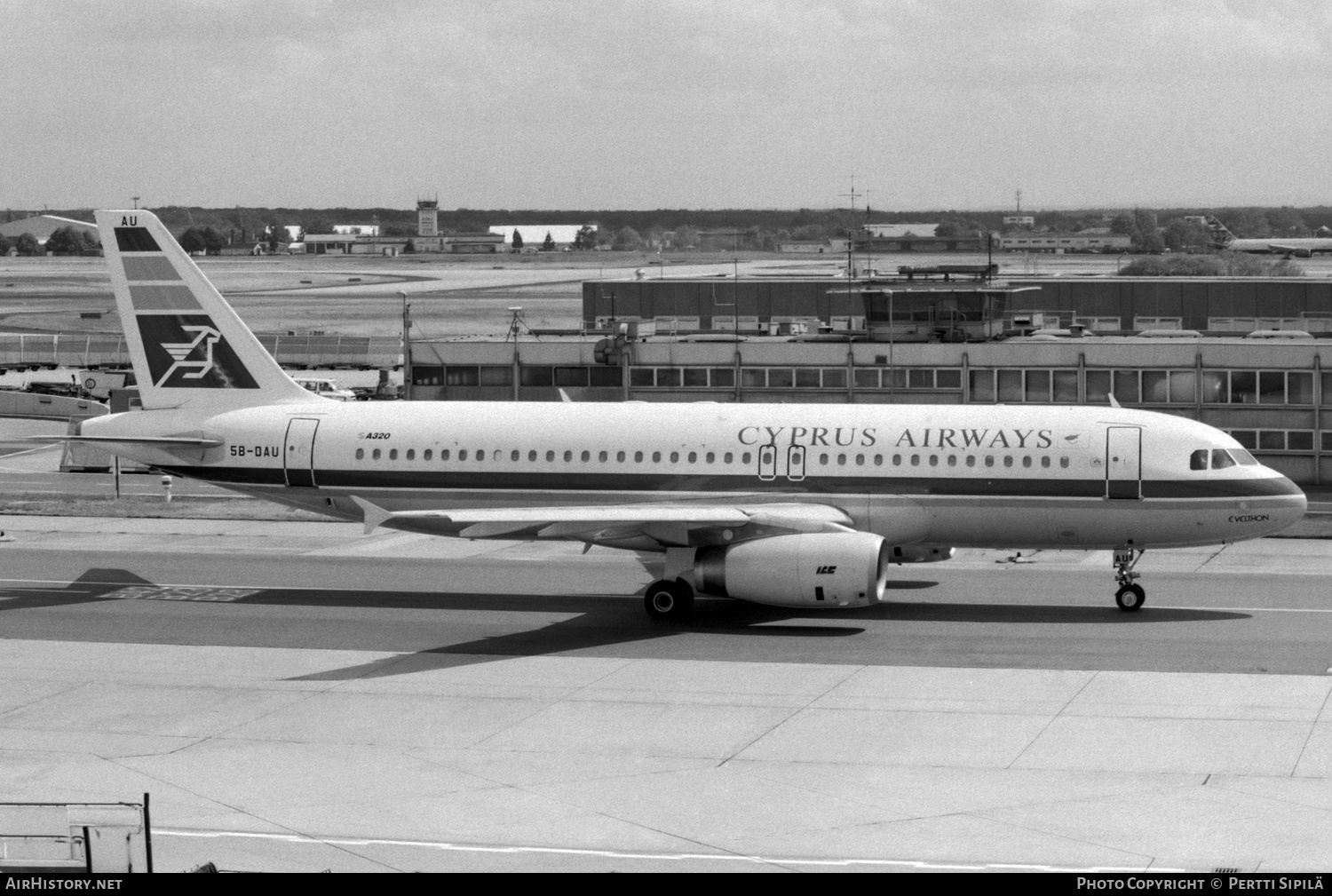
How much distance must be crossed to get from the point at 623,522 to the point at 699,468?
9.54 feet

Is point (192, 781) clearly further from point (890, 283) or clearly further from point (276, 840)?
point (890, 283)

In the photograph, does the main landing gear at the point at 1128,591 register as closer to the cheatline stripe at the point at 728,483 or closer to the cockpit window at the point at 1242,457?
the cheatline stripe at the point at 728,483

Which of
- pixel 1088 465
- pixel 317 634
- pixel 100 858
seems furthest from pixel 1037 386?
pixel 100 858

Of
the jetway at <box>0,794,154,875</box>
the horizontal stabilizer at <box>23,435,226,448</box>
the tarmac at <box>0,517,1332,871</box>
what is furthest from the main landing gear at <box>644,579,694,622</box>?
the jetway at <box>0,794,154,875</box>

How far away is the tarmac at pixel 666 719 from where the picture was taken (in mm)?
18094

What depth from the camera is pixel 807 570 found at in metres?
29.1

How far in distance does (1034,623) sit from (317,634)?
43.0 ft

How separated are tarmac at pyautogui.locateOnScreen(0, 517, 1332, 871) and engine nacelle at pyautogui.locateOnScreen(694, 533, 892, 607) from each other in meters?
0.81

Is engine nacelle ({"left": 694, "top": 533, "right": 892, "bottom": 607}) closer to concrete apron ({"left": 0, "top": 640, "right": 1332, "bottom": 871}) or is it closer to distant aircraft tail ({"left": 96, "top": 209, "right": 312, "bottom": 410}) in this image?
concrete apron ({"left": 0, "top": 640, "right": 1332, "bottom": 871})

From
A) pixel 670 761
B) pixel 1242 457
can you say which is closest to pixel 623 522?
pixel 670 761

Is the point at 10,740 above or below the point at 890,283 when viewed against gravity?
below

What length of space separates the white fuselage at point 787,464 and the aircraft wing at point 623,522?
3.20 feet

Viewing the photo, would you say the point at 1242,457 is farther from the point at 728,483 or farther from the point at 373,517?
the point at 373,517

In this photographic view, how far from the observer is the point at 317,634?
30.2 metres
